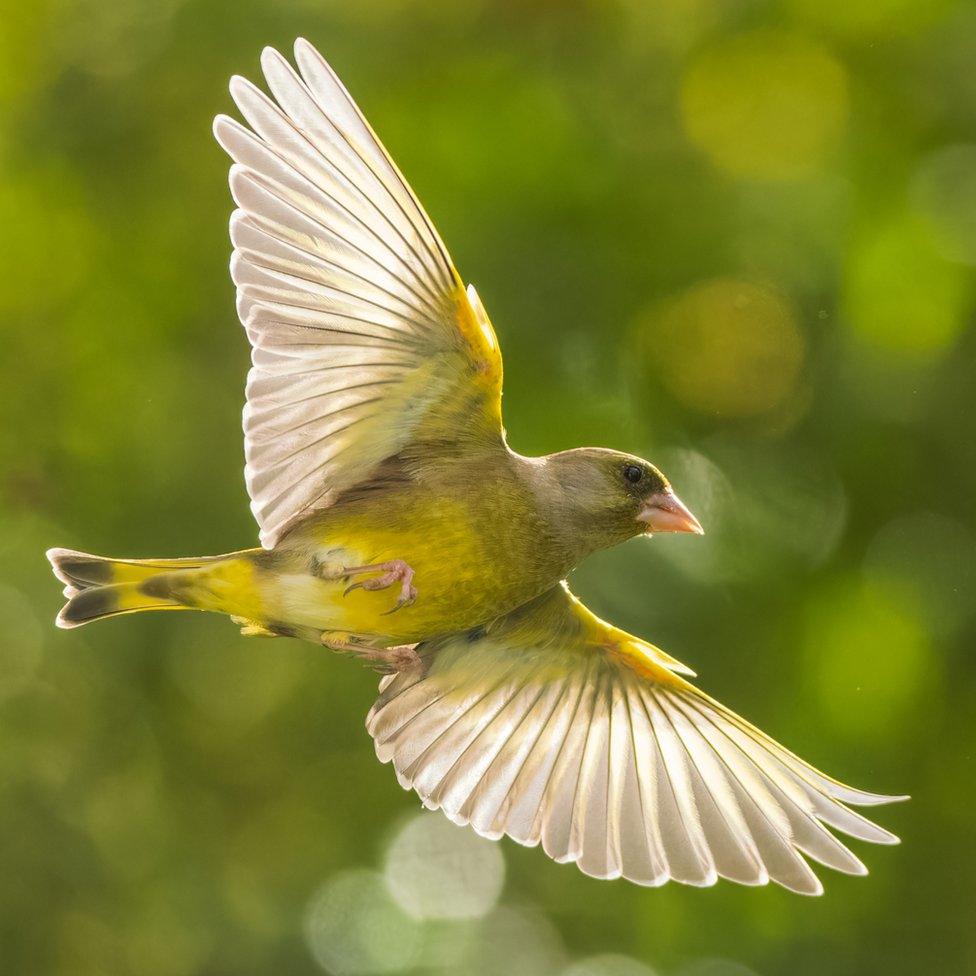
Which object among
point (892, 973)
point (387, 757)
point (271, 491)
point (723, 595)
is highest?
point (271, 491)

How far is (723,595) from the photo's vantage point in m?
6.78

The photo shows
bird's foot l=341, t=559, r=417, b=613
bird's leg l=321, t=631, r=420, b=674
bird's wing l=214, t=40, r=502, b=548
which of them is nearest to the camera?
bird's wing l=214, t=40, r=502, b=548

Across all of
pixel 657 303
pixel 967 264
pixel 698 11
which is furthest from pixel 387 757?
pixel 698 11

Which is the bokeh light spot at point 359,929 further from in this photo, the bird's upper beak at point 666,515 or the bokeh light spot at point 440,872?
the bird's upper beak at point 666,515

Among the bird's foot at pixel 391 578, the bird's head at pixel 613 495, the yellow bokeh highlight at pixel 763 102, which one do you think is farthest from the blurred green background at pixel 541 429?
the bird's foot at pixel 391 578

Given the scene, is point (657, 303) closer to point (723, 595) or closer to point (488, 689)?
point (723, 595)

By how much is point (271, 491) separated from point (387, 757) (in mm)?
1090

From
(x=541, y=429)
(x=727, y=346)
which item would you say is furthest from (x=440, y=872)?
(x=727, y=346)

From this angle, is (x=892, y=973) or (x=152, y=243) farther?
(x=152, y=243)

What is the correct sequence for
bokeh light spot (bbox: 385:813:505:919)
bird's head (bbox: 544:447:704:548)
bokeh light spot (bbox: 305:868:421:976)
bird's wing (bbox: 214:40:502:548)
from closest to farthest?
bird's wing (bbox: 214:40:502:548)
bird's head (bbox: 544:447:704:548)
bokeh light spot (bbox: 305:868:421:976)
bokeh light spot (bbox: 385:813:505:919)

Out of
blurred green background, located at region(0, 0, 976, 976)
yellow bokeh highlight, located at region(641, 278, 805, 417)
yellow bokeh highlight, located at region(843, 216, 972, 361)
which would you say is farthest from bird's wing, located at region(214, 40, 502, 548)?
yellow bokeh highlight, located at region(843, 216, 972, 361)

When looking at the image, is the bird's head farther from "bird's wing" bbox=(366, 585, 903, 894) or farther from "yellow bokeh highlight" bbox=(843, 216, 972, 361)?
"yellow bokeh highlight" bbox=(843, 216, 972, 361)

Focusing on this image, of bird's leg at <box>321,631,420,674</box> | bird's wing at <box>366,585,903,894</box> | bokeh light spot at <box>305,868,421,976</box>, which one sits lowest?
bokeh light spot at <box>305,868,421,976</box>

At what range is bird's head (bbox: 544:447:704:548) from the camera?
4.36 meters
